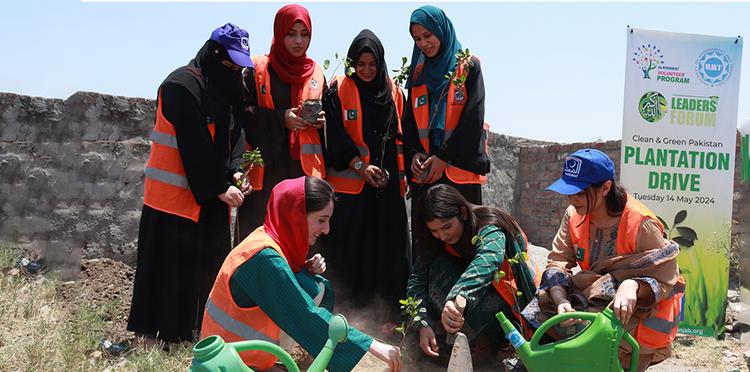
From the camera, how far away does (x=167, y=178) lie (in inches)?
152

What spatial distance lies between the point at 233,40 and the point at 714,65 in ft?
11.1

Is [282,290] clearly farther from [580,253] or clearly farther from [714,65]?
[714,65]

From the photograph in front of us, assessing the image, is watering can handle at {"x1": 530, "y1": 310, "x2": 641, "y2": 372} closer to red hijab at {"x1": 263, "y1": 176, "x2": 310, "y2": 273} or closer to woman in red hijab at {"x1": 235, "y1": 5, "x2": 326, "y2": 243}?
red hijab at {"x1": 263, "y1": 176, "x2": 310, "y2": 273}

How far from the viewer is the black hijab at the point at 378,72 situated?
425cm

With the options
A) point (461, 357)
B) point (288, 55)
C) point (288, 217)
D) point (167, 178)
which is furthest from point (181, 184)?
point (461, 357)

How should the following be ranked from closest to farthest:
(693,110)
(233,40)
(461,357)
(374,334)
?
(461,357), (233,40), (374,334), (693,110)

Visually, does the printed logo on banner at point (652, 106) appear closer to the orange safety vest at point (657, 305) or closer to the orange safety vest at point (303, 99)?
the orange safety vest at point (657, 305)

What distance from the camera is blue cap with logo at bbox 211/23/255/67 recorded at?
3830 millimetres

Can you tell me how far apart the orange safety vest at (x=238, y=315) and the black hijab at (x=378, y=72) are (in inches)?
66.8

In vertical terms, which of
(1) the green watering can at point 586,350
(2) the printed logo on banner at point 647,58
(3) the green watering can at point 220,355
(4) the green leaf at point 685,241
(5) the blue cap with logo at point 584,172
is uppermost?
(2) the printed logo on banner at point 647,58

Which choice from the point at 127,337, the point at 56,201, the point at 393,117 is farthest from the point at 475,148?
the point at 56,201

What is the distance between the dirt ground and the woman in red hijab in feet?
2.82

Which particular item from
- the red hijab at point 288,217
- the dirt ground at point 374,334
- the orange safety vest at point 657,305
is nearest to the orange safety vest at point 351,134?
the dirt ground at point 374,334

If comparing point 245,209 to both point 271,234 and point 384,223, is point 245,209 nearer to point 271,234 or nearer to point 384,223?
point 384,223
